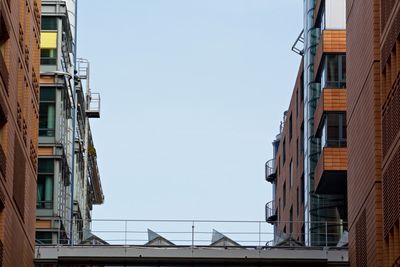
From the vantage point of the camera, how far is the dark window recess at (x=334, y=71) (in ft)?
296

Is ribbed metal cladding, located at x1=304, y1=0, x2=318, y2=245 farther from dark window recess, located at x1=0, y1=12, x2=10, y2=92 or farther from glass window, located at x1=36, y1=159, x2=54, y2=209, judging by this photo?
dark window recess, located at x1=0, y1=12, x2=10, y2=92

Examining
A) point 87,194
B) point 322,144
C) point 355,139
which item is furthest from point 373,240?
point 87,194

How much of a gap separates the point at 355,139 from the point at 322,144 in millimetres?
22442

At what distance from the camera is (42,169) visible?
96875 mm

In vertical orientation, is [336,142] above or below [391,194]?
above

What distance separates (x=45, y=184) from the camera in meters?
96.4

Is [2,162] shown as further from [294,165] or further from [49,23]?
[294,165]

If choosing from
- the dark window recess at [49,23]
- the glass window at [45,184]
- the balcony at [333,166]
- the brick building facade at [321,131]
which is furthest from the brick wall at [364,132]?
the dark window recess at [49,23]

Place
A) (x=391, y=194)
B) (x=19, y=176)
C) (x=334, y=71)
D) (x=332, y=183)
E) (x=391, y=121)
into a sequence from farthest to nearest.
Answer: (x=334, y=71)
(x=332, y=183)
(x=19, y=176)
(x=391, y=121)
(x=391, y=194)

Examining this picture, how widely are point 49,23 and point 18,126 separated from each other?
3027 centimetres

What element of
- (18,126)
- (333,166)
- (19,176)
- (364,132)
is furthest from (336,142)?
(18,126)

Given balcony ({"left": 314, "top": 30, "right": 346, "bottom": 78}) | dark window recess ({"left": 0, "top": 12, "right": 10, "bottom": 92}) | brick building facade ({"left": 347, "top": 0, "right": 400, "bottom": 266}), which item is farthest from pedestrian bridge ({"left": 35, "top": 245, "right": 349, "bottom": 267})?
A: dark window recess ({"left": 0, "top": 12, "right": 10, "bottom": 92})

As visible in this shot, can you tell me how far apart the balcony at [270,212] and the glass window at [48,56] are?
41016 mm

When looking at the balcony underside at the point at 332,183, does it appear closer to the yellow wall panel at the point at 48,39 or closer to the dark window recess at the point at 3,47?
the yellow wall panel at the point at 48,39
